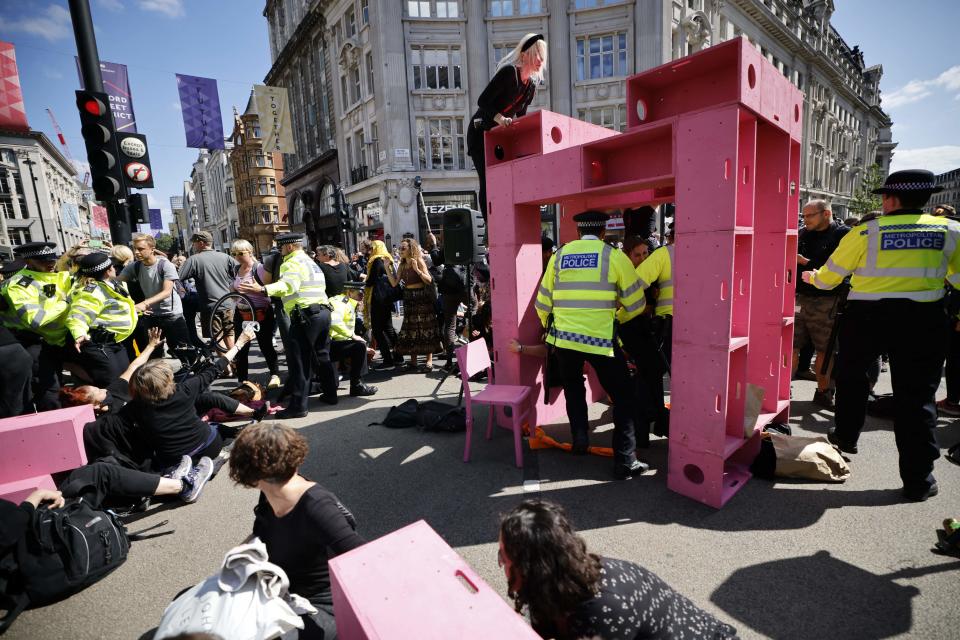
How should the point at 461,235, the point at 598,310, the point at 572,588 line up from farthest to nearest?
the point at 461,235
the point at 598,310
the point at 572,588

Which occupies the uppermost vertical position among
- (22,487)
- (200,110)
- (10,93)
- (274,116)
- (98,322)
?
(274,116)

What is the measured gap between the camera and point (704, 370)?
3193 millimetres

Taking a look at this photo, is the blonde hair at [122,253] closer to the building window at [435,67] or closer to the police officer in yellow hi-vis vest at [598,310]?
the police officer in yellow hi-vis vest at [598,310]

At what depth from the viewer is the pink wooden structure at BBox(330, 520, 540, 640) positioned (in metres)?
Answer: 1.38

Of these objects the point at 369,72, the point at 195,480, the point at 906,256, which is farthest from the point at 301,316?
the point at 369,72

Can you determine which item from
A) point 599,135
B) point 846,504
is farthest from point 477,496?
point 599,135

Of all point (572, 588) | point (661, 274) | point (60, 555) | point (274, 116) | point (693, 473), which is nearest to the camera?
point (572, 588)

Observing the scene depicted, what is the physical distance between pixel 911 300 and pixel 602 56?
73.9ft

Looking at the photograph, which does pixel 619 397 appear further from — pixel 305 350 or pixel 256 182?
pixel 256 182

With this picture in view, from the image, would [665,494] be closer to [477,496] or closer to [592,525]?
[592,525]

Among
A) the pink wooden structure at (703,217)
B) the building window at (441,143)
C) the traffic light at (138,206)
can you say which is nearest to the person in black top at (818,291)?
the pink wooden structure at (703,217)

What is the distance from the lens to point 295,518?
6.45 ft

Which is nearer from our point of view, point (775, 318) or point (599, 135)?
point (775, 318)

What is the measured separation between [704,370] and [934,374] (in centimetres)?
151
